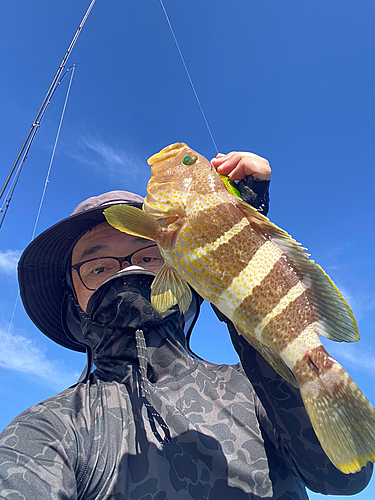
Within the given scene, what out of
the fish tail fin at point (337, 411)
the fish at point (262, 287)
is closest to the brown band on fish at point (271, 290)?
the fish at point (262, 287)

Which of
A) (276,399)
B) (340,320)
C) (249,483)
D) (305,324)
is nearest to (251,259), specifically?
(305,324)

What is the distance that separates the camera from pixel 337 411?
1.41m

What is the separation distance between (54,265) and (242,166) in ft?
7.88

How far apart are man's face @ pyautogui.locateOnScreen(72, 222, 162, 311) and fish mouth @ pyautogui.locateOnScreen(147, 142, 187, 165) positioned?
931mm

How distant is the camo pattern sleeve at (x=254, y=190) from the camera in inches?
84.8

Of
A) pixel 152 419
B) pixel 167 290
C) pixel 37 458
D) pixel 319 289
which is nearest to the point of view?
pixel 319 289

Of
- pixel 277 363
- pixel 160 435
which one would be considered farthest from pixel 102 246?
pixel 277 363

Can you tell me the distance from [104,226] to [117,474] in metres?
2.10

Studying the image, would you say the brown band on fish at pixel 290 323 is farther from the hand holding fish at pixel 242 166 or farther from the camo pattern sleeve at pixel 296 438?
the hand holding fish at pixel 242 166

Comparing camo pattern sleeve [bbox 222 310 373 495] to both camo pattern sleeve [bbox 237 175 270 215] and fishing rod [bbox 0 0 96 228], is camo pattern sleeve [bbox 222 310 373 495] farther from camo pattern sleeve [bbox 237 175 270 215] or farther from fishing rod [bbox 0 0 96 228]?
fishing rod [bbox 0 0 96 228]

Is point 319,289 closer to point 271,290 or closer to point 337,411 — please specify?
point 271,290

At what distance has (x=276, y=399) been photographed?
2162 millimetres

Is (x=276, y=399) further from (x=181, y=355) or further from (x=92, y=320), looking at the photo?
(x=92, y=320)

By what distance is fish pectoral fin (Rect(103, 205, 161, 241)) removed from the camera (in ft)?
5.99
